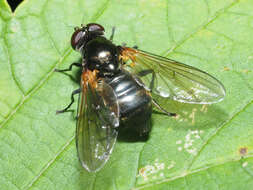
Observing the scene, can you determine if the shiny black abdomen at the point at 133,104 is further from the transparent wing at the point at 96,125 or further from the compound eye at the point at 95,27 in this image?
the compound eye at the point at 95,27

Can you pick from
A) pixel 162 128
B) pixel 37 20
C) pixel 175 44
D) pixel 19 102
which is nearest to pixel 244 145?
pixel 162 128

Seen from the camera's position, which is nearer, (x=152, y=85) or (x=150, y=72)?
(x=152, y=85)

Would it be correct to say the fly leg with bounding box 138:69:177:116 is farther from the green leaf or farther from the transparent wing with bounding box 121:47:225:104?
the green leaf

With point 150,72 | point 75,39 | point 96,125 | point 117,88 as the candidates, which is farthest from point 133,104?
point 75,39

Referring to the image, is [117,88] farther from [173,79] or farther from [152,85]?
[173,79]

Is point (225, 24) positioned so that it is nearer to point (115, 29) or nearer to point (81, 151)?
point (115, 29)

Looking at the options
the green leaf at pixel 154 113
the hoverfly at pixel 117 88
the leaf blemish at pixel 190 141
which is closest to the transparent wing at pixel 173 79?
the hoverfly at pixel 117 88
